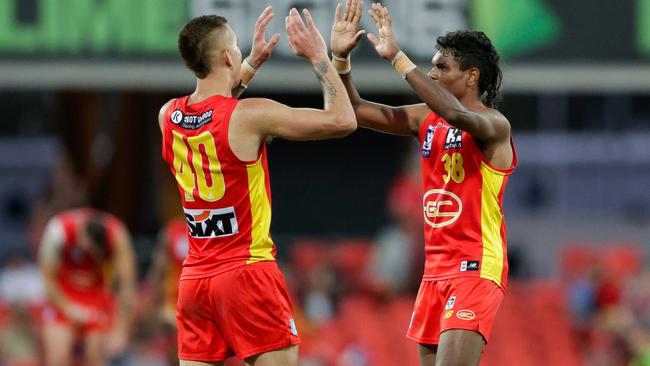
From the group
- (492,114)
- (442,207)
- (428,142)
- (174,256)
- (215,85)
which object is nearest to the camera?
(215,85)

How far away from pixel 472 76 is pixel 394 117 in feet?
1.69

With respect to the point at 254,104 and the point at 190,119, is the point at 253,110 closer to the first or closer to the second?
the point at 254,104

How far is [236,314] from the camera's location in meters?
5.95

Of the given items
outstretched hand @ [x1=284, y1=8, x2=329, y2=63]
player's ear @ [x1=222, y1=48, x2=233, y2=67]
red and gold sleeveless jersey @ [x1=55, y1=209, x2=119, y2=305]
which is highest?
outstretched hand @ [x1=284, y1=8, x2=329, y2=63]

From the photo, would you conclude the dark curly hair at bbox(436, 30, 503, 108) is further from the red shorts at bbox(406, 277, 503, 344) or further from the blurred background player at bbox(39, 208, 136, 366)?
the blurred background player at bbox(39, 208, 136, 366)

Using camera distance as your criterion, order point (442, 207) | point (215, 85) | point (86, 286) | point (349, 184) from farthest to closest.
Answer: point (349, 184)
point (86, 286)
point (442, 207)
point (215, 85)

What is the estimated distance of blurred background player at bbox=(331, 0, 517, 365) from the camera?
20.5 feet

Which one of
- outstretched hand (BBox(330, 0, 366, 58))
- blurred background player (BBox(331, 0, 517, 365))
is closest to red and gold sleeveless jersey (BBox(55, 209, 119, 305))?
outstretched hand (BBox(330, 0, 366, 58))

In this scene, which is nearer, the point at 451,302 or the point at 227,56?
the point at 227,56

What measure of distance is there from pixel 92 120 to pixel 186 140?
511 inches

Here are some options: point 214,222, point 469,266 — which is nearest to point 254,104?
point 214,222

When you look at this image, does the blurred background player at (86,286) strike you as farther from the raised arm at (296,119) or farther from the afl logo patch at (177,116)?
the raised arm at (296,119)

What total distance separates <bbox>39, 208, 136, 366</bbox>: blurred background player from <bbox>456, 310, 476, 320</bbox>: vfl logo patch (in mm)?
4588

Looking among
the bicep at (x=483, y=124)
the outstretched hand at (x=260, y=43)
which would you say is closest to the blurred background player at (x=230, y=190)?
the outstretched hand at (x=260, y=43)
